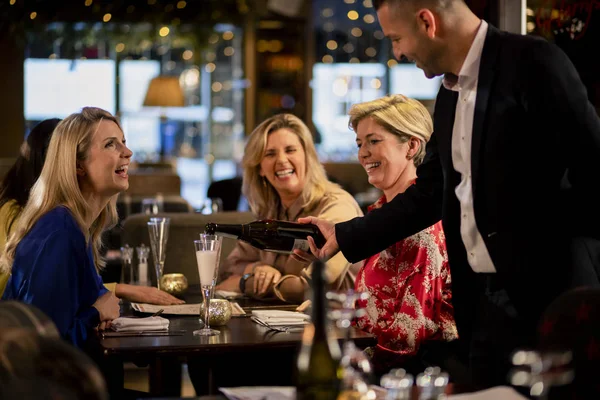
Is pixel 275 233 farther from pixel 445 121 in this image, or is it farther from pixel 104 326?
pixel 445 121

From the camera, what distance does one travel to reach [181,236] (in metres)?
3.86

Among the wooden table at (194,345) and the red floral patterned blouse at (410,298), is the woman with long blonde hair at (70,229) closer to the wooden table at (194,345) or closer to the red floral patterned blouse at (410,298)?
the wooden table at (194,345)

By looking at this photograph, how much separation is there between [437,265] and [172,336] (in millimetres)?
836

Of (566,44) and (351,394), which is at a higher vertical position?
(566,44)

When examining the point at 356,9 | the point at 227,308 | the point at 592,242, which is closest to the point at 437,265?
the point at 227,308

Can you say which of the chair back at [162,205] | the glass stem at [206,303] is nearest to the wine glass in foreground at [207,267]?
the glass stem at [206,303]

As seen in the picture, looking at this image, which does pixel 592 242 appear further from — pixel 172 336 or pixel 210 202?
pixel 210 202

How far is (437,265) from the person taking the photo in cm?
261

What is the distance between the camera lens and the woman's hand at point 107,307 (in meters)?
2.45

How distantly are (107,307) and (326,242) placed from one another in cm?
67

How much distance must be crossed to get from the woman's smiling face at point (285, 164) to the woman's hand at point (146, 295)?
0.83m

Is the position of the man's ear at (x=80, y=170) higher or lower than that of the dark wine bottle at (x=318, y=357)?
higher

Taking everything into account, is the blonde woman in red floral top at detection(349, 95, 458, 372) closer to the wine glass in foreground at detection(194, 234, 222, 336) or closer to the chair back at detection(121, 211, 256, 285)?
the wine glass in foreground at detection(194, 234, 222, 336)

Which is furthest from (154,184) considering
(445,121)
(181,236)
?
(445,121)
